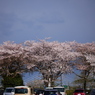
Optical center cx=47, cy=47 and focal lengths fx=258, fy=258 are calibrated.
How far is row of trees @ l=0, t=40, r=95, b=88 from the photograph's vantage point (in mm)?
48344

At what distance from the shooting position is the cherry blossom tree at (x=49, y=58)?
49.3m

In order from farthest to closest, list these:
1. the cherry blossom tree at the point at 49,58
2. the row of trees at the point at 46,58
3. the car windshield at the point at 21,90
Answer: the cherry blossom tree at the point at 49,58, the row of trees at the point at 46,58, the car windshield at the point at 21,90

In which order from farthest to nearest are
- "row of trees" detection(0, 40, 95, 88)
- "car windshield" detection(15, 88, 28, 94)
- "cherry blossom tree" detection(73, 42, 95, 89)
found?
"row of trees" detection(0, 40, 95, 88), "cherry blossom tree" detection(73, 42, 95, 89), "car windshield" detection(15, 88, 28, 94)

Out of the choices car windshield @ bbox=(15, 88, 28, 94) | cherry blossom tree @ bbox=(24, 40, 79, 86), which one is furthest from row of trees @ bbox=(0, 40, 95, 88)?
car windshield @ bbox=(15, 88, 28, 94)

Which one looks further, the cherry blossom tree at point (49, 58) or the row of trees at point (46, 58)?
the cherry blossom tree at point (49, 58)

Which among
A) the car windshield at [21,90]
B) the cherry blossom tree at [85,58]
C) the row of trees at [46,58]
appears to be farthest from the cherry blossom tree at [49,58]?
the car windshield at [21,90]

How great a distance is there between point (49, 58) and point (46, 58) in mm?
639

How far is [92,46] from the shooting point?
51.6 meters

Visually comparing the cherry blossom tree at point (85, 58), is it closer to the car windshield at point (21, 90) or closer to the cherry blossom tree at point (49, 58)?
the cherry blossom tree at point (49, 58)

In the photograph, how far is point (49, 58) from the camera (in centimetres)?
4947

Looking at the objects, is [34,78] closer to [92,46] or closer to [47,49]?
[47,49]

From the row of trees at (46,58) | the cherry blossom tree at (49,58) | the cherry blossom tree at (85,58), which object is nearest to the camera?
the cherry blossom tree at (85,58)

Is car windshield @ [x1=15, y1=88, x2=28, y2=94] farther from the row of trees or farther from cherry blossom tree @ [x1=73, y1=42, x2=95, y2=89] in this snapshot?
cherry blossom tree @ [x1=73, y1=42, x2=95, y2=89]

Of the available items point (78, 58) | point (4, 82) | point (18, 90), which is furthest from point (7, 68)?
point (18, 90)
